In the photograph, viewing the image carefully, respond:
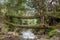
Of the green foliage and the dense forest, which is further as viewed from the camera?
the dense forest

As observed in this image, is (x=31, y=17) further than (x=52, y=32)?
Yes

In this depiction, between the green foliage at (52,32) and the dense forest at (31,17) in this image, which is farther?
the dense forest at (31,17)

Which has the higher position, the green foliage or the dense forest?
the dense forest

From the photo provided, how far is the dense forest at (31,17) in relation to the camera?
16.4ft

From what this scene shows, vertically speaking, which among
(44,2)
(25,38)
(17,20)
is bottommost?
(25,38)

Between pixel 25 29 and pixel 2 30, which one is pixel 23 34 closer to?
pixel 25 29

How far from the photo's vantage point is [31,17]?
16.6 ft

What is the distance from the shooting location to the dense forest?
16.4ft

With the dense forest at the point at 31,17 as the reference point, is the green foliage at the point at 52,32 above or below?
below

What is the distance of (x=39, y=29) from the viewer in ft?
17.1

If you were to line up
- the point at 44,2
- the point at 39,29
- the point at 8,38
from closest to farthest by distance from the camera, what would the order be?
the point at 8,38
the point at 39,29
the point at 44,2

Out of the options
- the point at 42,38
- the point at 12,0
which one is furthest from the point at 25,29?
the point at 12,0

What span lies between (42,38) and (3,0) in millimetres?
2550

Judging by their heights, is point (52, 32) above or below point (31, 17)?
below
